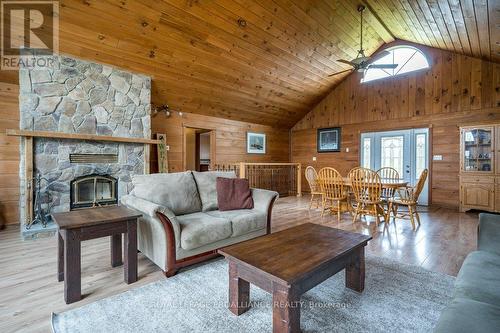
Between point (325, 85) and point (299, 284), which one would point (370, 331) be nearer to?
point (299, 284)

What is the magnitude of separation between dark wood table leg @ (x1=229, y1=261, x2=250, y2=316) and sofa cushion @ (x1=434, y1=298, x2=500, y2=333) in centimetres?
113

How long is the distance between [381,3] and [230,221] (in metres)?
4.68

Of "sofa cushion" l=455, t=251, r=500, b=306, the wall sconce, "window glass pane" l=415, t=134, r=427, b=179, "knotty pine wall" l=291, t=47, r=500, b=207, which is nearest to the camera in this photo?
"sofa cushion" l=455, t=251, r=500, b=306

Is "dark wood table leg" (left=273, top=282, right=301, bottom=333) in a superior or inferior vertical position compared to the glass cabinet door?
inferior

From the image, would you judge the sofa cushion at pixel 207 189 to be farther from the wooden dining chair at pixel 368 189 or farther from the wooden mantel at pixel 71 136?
the wooden dining chair at pixel 368 189

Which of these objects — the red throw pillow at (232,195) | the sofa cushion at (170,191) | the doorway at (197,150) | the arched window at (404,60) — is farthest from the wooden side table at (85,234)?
the doorway at (197,150)

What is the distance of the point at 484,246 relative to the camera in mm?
1818

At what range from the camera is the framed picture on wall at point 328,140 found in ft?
25.0

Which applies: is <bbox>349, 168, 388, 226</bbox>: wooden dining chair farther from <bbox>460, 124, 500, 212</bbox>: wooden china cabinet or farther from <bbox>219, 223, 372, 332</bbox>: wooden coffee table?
<bbox>460, 124, 500, 212</bbox>: wooden china cabinet

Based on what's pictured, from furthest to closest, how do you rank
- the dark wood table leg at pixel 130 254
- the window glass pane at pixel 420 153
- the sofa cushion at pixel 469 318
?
the window glass pane at pixel 420 153
the dark wood table leg at pixel 130 254
the sofa cushion at pixel 469 318

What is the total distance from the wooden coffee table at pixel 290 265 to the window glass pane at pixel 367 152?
17.8ft

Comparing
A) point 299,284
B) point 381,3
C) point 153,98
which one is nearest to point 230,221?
point 299,284

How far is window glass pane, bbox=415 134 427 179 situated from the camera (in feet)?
20.0

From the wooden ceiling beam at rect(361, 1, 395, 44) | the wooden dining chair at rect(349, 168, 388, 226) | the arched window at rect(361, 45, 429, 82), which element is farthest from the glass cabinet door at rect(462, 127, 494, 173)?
the wooden ceiling beam at rect(361, 1, 395, 44)
